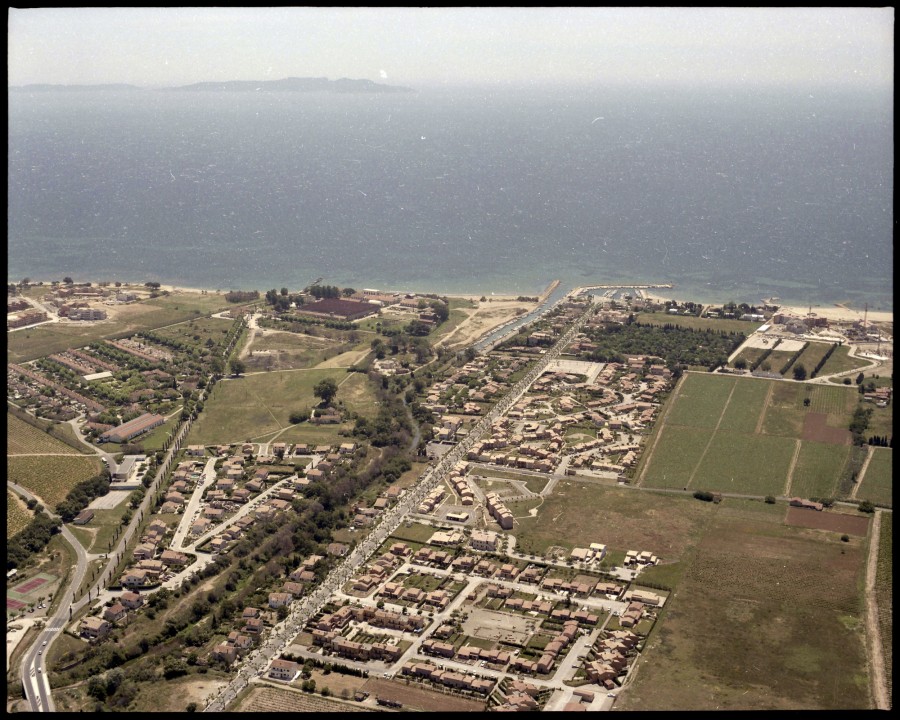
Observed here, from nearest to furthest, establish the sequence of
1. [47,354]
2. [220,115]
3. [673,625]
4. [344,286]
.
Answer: [673,625] → [47,354] → [344,286] → [220,115]

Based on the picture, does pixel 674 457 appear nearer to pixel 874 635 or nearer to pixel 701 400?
pixel 701 400

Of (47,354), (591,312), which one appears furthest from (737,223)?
(47,354)

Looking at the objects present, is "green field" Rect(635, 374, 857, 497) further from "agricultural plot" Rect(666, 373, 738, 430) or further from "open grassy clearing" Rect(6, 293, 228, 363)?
"open grassy clearing" Rect(6, 293, 228, 363)

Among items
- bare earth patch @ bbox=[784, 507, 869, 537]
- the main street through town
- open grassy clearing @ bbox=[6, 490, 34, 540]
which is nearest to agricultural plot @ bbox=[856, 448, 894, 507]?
bare earth patch @ bbox=[784, 507, 869, 537]

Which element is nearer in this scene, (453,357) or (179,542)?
(179,542)

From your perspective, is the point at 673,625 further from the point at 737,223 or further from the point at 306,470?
the point at 737,223

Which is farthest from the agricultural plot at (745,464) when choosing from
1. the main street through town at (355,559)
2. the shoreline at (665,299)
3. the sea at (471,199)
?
the shoreline at (665,299)
